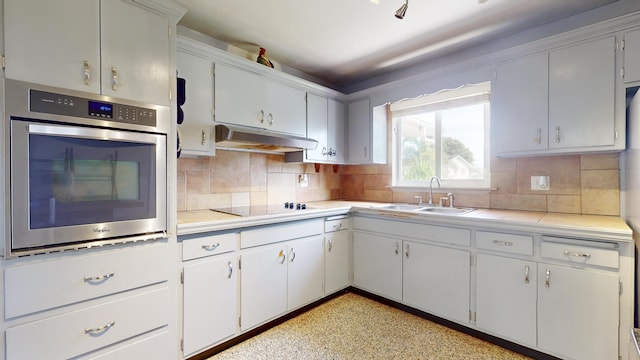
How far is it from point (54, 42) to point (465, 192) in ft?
10.4

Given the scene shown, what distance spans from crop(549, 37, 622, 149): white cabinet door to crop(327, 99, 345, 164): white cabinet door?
197 cm

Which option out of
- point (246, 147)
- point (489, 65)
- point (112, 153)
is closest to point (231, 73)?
point (246, 147)

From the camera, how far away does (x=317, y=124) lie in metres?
3.10

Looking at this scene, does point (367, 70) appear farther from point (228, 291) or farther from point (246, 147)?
point (228, 291)

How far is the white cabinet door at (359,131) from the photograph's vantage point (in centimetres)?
330

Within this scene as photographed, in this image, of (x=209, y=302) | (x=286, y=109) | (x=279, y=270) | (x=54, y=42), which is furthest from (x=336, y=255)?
(x=54, y=42)

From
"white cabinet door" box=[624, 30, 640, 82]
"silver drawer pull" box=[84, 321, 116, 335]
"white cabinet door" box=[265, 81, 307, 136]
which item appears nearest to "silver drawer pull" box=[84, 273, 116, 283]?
"silver drawer pull" box=[84, 321, 116, 335]

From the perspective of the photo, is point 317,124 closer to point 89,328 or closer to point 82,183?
point 82,183

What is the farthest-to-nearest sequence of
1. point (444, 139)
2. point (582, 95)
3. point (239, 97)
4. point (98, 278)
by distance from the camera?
point (444, 139), point (239, 97), point (582, 95), point (98, 278)

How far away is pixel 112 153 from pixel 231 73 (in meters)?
1.18

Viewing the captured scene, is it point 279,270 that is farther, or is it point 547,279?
point 279,270

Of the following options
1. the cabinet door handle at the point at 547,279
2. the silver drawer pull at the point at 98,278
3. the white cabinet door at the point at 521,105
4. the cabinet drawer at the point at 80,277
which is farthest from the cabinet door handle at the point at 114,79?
the cabinet door handle at the point at 547,279

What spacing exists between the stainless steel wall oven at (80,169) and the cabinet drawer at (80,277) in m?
0.08

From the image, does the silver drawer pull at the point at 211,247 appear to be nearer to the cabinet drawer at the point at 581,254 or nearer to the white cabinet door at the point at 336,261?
the white cabinet door at the point at 336,261
